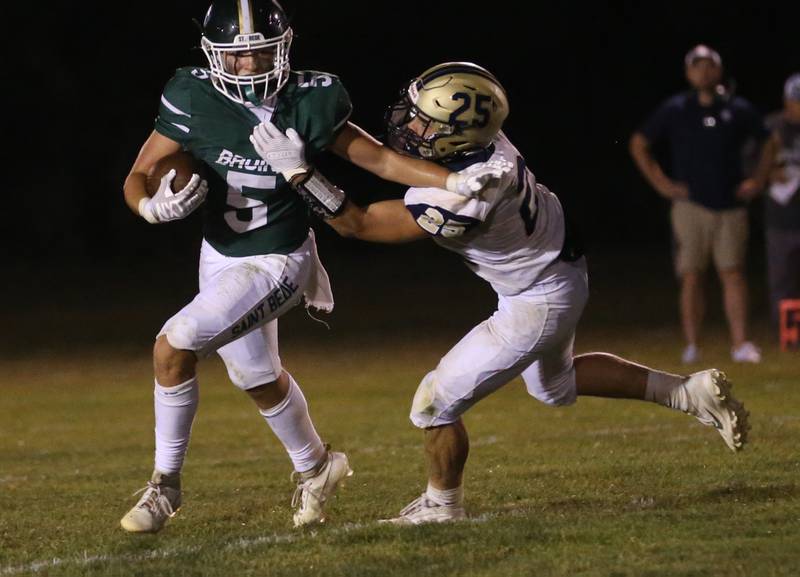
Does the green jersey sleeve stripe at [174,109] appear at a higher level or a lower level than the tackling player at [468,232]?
higher

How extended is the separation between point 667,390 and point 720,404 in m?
0.18

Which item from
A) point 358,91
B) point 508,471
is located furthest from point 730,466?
point 358,91

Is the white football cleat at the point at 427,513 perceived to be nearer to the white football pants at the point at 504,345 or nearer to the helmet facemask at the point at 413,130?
the white football pants at the point at 504,345

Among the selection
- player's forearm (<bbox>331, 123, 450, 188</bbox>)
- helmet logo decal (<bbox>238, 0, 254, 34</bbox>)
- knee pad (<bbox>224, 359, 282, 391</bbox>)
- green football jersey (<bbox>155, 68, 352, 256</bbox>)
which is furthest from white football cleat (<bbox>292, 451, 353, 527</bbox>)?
helmet logo decal (<bbox>238, 0, 254, 34</bbox>)

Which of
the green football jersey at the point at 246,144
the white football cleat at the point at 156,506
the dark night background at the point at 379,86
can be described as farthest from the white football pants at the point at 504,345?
the dark night background at the point at 379,86

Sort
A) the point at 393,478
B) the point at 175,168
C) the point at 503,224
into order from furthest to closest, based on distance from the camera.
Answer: the point at 393,478 < the point at 175,168 < the point at 503,224

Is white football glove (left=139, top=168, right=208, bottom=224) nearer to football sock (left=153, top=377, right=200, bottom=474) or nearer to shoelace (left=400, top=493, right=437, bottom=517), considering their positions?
football sock (left=153, top=377, right=200, bottom=474)

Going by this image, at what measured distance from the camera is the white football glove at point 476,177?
14.0 feet

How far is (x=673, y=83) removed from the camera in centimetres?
1981

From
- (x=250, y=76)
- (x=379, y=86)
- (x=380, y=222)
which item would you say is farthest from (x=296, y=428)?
(x=379, y=86)

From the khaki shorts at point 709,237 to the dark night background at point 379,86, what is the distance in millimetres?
8448

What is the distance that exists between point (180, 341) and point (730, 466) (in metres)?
2.16

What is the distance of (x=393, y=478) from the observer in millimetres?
5617

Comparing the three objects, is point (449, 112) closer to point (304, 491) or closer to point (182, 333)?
point (182, 333)
